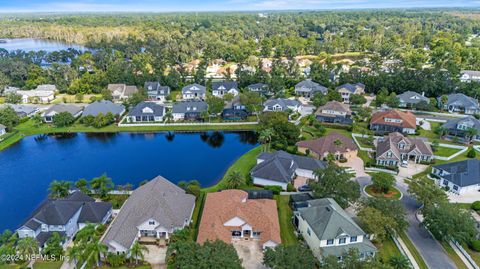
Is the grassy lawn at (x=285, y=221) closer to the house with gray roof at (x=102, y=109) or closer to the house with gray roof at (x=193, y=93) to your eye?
the house with gray roof at (x=102, y=109)

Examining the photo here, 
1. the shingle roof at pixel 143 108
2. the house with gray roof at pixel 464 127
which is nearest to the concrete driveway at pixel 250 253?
the shingle roof at pixel 143 108

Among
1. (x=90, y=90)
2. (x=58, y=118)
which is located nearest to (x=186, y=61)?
(x=90, y=90)

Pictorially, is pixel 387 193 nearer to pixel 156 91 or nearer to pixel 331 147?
pixel 331 147

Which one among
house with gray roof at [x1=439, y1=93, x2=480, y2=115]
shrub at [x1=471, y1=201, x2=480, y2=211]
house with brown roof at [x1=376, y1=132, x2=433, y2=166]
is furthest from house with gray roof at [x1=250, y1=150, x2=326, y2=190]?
house with gray roof at [x1=439, y1=93, x2=480, y2=115]

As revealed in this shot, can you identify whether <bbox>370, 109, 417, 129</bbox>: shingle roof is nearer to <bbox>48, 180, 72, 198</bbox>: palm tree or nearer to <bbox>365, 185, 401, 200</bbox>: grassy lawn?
<bbox>365, 185, 401, 200</bbox>: grassy lawn

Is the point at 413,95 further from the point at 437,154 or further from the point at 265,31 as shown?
the point at 265,31
